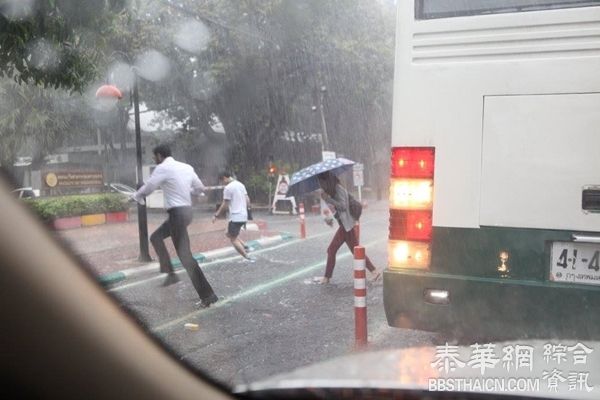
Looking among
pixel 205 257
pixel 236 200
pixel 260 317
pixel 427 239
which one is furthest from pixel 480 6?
pixel 205 257

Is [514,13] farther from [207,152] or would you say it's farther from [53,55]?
[207,152]

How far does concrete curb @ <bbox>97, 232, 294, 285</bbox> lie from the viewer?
8798 mm

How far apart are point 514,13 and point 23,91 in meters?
24.7

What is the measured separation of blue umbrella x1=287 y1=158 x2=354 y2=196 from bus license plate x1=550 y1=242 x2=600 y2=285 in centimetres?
434

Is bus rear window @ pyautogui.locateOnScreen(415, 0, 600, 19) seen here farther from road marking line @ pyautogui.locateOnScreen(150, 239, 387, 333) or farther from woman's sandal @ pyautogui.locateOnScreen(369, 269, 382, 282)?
woman's sandal @ pyautogui.locateOnScreen(369, 269, 382, 282)

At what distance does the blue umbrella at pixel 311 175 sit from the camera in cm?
775

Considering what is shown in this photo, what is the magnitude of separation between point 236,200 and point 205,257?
181cm

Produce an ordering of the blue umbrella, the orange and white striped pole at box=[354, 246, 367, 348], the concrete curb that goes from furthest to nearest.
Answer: the concrete curb < the blue umbrella < the orange and white striped pole at box=[354, 246, 367, 348]

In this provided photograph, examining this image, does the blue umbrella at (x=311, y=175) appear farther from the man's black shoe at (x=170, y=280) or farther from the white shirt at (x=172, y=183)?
the man's black shoe at (x=170, y=280)

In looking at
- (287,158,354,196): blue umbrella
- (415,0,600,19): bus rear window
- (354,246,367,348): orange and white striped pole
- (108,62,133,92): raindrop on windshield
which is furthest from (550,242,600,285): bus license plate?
(108,62,133,92): raindrop on windshield

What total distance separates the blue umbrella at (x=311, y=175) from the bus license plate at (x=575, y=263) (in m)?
4.34

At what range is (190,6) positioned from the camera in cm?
2355

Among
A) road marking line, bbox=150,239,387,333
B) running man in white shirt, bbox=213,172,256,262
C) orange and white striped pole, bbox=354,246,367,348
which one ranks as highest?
running man in white shirt, bbox=213,172,256,262

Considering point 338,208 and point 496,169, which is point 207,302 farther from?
point 496,169
